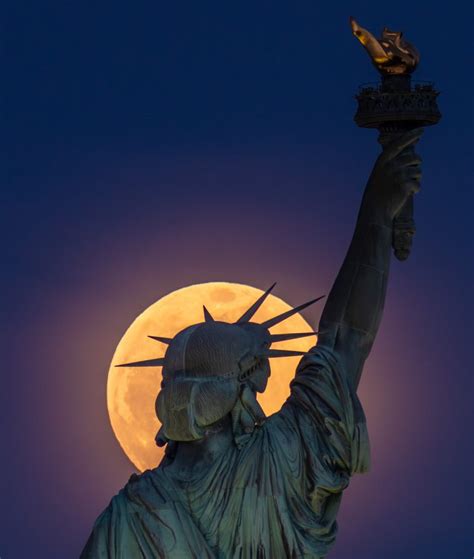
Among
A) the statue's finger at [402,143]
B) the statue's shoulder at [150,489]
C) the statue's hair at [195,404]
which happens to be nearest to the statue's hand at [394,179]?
the statue's finger at [402,143]

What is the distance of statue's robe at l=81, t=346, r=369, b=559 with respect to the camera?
450 inches

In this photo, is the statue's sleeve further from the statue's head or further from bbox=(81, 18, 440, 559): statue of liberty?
the statue's head

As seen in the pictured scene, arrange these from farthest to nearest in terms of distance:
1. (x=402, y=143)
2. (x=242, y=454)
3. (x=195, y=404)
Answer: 1. (x=402, y=143)
2. (x=242, y=454)
3. (x=195, y=404)

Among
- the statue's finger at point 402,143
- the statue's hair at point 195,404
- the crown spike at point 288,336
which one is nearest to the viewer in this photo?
the statue's hair at point 195,404

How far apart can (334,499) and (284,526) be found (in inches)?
13.6

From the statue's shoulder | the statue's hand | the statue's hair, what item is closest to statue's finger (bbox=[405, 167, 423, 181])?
the statue's hand

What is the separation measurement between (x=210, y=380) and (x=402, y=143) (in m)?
1.45

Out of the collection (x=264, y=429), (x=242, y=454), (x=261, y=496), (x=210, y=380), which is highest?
(x=210, y=380)

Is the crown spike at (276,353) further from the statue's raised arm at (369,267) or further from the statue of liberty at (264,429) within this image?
the statue's raised arm at (369,267)

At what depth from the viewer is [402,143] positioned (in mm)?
11797

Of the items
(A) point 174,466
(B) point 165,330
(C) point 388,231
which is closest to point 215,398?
(A) point 174,466

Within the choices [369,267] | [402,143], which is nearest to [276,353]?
[369,267]

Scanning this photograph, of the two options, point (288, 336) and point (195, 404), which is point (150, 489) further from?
point (288, 336)

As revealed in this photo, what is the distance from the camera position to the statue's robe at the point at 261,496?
37.5ft
